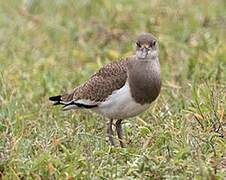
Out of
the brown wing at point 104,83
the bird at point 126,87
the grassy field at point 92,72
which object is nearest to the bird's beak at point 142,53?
the bird at point 126,87

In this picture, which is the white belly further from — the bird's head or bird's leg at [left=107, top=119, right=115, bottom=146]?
the bird's head

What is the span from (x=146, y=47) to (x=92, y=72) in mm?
2555

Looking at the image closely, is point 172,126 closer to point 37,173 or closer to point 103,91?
point 103,91

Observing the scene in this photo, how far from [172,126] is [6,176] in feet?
5.00

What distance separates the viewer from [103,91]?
289 inches

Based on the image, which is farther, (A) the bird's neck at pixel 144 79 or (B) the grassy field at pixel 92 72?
(A) the bird's neck at pixel 144 79

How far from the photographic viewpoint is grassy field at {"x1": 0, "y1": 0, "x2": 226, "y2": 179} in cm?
633

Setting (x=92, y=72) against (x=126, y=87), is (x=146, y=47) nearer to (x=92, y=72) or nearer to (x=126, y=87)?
(x=126, y=87)

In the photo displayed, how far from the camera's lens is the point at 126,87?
708cm

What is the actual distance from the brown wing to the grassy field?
0.91ft

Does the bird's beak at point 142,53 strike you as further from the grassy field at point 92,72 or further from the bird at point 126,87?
the grassy field at point 92,72

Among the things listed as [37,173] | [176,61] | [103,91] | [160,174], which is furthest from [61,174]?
[176,61]

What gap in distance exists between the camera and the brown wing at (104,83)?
7.21 m

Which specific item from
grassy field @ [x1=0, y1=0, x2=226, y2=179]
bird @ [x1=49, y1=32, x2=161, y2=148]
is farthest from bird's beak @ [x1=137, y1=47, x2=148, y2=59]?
grassy field @ [x1=0, y1=0, x2=226, y2=179]
